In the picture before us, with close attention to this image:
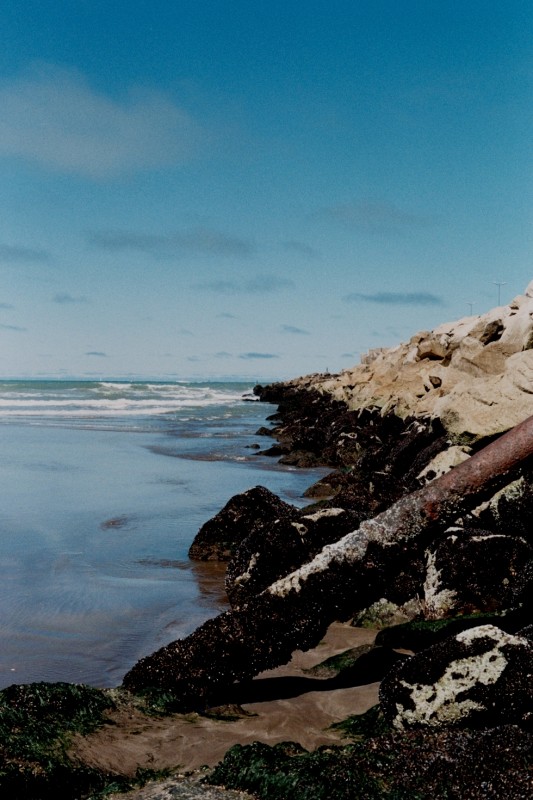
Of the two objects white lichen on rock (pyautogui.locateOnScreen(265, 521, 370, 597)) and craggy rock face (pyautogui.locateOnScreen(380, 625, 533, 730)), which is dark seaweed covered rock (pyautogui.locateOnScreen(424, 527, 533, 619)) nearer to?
white lichen on rock (pyautogui.locateOnScreen(265, 521, 370, 597))

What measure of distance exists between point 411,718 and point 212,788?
1126mm

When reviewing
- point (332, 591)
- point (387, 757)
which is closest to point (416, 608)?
point (332, 591)

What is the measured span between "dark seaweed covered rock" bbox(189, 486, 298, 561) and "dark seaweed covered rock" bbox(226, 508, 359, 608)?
1.43 meters

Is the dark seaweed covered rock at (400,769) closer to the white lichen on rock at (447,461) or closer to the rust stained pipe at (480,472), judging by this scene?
the rust stained pipe at (480,472)

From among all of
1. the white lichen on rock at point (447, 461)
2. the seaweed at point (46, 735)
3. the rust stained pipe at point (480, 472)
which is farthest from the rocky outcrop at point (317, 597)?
the white lichen on rock at point (447, 461)

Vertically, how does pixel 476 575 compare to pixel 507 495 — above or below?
below

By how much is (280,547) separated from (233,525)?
2060 millimetres

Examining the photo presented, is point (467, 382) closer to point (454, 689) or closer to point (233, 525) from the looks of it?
point (233, 525)

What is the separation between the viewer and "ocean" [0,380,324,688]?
5758mm

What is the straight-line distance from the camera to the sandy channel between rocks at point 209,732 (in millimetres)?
3629

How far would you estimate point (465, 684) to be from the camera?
3.54 m

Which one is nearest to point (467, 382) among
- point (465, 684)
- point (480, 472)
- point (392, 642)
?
point (392, 642)

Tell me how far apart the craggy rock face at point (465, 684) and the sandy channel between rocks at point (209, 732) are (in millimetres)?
613

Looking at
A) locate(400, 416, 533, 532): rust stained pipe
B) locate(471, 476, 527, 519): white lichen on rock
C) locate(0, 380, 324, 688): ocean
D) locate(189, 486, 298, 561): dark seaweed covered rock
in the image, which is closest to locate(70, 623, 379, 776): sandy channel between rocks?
locate(0, 380, 324, 688): ocean
